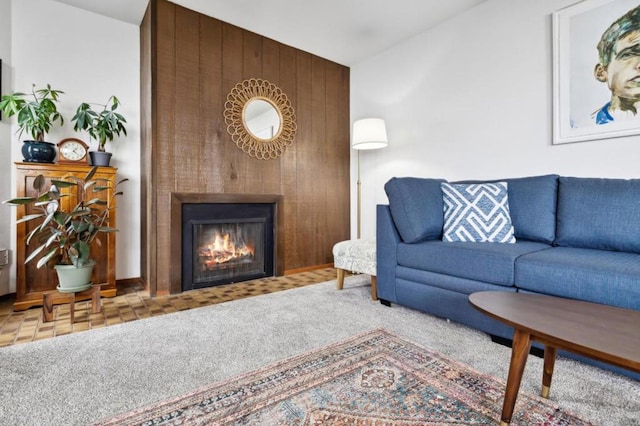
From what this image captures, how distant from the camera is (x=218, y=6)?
114 inches

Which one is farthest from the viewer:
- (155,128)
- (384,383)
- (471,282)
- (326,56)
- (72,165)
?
(326,56)

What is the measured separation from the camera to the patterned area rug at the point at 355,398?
1.16 m

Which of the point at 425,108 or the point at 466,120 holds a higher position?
the point at 425,108

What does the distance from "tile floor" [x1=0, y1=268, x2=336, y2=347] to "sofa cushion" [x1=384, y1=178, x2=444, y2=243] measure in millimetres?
1292

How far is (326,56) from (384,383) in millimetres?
3625

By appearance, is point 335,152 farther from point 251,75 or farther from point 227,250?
point 227,250

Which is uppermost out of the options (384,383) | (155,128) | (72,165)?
(155,128)

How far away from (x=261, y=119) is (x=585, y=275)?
2.94 m

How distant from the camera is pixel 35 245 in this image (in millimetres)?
2432

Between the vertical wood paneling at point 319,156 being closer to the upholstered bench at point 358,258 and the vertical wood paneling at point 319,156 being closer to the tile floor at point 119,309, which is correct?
the tile floor at point 119,309

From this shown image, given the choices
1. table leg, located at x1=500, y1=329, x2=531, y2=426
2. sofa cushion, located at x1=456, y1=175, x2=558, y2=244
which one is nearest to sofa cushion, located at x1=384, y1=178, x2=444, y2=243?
sofa cushion, located at x1=456, y1=175, x2=558, y2=244

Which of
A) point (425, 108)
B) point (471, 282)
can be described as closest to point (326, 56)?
point (425, 108)

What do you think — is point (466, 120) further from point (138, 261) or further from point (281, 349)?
point (138, 261)

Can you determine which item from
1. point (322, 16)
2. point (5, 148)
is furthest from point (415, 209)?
point (5, 148)
